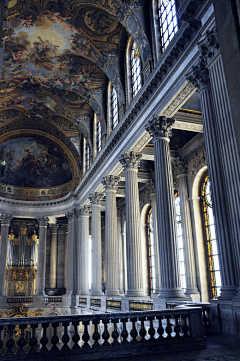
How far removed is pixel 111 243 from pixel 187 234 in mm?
3920

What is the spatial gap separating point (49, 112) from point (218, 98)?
1804cm

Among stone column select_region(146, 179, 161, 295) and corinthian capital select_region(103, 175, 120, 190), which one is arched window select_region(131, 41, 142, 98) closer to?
corinthian capital select_region(103, 175, 120, 190)

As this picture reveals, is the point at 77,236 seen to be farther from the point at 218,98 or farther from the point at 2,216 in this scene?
the point at 218,98

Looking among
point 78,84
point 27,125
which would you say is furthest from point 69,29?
point 27,125

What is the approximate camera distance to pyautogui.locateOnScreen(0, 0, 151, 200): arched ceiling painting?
15.4 meters

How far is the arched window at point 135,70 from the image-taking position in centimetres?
1519

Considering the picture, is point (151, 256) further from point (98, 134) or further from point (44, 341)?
point (44, 341)

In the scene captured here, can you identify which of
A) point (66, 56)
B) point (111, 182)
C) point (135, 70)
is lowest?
point (111, 182)

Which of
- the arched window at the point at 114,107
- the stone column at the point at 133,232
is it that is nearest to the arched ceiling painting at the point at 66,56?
the arched window at the point at 114,107

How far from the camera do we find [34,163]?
91.2 feet

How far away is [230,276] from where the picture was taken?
23.7 ft

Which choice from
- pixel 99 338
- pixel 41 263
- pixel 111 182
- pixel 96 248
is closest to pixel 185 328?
pixel 99 338

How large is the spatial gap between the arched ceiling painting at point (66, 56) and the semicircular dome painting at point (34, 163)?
342 centimetres

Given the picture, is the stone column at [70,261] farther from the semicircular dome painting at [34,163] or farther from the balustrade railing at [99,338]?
the balustrade railing at [99,338]
